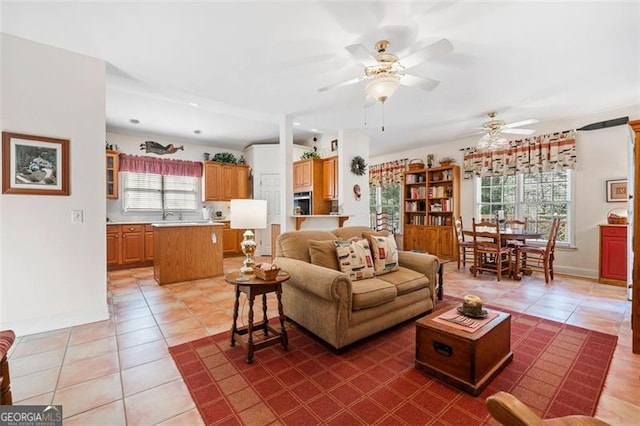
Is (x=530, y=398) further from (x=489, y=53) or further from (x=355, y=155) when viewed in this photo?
(x=355, y=155)

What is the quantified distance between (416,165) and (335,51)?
14.9 ft

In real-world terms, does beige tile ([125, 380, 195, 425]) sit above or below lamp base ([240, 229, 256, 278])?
below

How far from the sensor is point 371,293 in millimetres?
2334

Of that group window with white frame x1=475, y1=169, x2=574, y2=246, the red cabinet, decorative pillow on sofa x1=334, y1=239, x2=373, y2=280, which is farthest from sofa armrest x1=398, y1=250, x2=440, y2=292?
window with white frame x1=475, y1=169, x2=574, y2=246

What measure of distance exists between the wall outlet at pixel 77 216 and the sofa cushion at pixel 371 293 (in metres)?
2.70

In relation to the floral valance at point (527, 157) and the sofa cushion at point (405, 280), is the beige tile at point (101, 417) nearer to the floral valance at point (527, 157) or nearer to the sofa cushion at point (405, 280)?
the sofa cushion at point (405, 280)

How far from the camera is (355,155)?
18.4 ft

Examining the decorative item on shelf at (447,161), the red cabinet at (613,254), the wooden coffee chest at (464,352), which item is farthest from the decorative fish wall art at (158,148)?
the red cabinet at (613,254)

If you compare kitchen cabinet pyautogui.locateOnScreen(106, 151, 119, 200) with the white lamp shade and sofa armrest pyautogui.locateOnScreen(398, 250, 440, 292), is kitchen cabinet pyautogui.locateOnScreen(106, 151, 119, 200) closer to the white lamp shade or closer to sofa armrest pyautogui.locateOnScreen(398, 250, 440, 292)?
the white lamp shade

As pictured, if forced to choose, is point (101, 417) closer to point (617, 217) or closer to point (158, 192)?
point (158, 192)

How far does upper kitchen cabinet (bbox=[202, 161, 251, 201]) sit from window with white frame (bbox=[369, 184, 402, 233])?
3419 mm

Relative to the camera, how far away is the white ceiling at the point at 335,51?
7.09ft

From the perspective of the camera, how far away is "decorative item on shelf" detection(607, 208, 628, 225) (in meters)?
4.05
